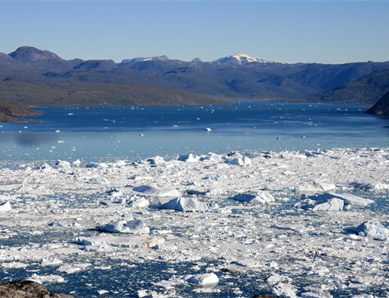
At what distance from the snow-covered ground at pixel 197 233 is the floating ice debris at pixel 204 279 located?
0.02 meters

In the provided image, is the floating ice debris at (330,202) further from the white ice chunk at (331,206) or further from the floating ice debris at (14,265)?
the floating ice debris at (14,265)

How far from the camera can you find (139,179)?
830 inches

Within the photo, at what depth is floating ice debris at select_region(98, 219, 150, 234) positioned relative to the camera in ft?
42.0

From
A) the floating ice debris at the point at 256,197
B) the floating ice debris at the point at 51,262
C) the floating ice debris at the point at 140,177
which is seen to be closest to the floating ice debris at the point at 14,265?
the floating ice debris at the point at 51,262

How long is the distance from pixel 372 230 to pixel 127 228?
6481mm

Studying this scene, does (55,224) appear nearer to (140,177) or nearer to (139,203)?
(139,203)

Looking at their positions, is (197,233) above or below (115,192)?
below

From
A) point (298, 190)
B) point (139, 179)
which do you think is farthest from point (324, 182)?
point (139, 179)

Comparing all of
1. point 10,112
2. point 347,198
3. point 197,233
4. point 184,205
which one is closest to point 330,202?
point 347,198

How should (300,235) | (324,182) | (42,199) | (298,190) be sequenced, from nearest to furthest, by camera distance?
(300,235)
(42,199)
(298,190)
(324,182)

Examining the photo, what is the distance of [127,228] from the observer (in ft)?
42.2

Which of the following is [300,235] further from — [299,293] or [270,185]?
[270,185]

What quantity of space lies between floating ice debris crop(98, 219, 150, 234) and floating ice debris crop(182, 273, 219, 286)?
3461mm

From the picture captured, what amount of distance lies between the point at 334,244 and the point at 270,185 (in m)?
7.78
